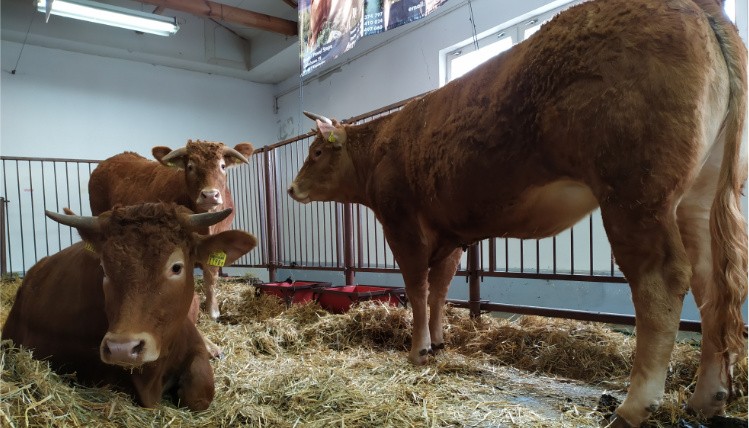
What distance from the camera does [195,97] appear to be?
39.7 feet

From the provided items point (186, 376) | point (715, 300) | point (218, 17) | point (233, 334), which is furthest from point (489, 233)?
point (218, 17)

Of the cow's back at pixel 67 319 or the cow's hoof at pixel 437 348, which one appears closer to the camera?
the cow's back at pixel 67 319

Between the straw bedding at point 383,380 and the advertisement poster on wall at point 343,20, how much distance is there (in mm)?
3450

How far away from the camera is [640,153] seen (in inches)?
74.9

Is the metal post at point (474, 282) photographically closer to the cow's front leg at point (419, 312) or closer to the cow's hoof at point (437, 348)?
the cow's hoof at point (437, 348)

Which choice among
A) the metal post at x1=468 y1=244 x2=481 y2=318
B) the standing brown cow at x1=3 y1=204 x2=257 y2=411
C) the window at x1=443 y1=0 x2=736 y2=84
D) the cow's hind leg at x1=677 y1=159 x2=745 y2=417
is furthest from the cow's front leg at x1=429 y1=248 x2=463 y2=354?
the window at x1=443 y1=0 x2=736 y2=84

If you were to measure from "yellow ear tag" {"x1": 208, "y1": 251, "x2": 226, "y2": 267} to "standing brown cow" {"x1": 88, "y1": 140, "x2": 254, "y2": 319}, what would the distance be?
2.15 meters

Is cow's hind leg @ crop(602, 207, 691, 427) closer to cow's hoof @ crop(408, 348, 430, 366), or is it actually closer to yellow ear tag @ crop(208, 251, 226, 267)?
cow's hoof @ crop(408, 348, 430, 366)

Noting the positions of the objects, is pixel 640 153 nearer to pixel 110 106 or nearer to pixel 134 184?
pixel 134 184

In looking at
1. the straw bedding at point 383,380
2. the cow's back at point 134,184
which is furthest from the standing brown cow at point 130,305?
the cow's back at point 134,184

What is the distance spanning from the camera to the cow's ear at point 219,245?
2.29 metres

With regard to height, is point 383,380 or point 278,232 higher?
point 278,232

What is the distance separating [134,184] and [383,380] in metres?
4.49

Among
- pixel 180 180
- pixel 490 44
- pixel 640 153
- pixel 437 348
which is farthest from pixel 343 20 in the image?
pixel 640 153
